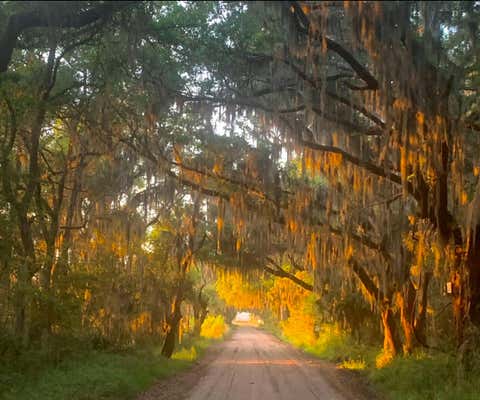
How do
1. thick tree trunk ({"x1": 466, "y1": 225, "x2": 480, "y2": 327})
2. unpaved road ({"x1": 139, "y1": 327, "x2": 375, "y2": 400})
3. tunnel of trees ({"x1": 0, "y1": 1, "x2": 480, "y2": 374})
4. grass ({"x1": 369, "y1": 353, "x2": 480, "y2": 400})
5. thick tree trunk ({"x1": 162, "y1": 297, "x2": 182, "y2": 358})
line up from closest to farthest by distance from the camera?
tunnel of trees ({"x1": 0, "y1": 1, "x2": 480, "y2": 374})
grass ({"x1": 369, "y1": 353, "x2": 480, "y2": 400})
thick tree trunk ({"x1": 466, "y1": 225, "x2": 480, "y2": 327})
unpaved road ({"x1": 139, "y1": 327, "x2": 375, "y2": 400})
thick tree trunk ({"x1": 162, "y1": 297, "x2": 182, "y2": 358})

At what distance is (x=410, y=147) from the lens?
9.44m

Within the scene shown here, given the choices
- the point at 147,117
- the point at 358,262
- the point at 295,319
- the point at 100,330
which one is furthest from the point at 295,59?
the point at 295,319

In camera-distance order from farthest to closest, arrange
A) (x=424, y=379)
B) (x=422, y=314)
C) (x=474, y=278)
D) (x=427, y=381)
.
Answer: (x=422, y=314) < (x=424, y=379) < (x=427, y=381) < (x=474, y=278)

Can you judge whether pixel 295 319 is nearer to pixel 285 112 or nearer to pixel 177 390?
pixel 177 390

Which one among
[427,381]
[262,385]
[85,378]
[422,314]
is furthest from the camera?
[422,314]

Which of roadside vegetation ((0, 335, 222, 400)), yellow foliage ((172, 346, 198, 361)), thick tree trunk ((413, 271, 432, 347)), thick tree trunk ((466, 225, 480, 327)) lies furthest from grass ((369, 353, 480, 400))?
yellow foliage ((172, 346, 198, 361))

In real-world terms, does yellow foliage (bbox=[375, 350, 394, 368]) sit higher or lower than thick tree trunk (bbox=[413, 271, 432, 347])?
lower

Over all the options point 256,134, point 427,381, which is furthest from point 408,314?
point 256,134

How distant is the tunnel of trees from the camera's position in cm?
827

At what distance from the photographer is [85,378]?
35.3 feet

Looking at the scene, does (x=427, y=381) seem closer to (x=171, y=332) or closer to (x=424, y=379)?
(x=424, y=379)

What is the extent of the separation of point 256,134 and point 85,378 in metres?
6.03

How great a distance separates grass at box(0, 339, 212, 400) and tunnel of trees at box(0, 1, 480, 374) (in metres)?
0.67

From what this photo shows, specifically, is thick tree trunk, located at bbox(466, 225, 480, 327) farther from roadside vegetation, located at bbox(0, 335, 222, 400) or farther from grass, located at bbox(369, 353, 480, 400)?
roadside vegetation, located at bbox(0, 335, 222, 400)
